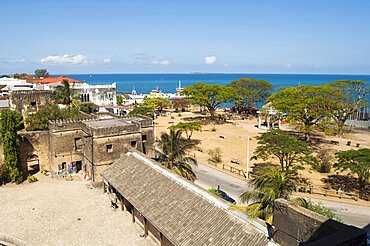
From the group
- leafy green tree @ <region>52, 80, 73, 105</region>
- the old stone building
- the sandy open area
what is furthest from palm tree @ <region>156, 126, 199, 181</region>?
leafy green tree @ <region>52, 80, 73, 105</region>

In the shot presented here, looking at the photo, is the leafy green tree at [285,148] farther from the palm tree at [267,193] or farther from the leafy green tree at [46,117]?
the leafy green tree at [46,117]

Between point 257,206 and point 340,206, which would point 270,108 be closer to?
point 340,206

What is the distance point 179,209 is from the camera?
1809cm

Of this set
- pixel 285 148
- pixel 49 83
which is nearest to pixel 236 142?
pixel 285 148

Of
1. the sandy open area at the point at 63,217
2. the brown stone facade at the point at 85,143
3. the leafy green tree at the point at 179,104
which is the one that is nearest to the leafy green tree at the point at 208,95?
the leafy green tree at the point at 179,104

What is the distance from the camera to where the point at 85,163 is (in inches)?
1297

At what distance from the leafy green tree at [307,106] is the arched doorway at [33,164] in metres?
36.0

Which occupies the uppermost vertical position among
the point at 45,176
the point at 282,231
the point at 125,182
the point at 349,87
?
the point at 349,87

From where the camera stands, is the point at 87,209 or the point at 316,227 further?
the point at 87,209

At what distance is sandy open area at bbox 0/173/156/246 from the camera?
68.9ft

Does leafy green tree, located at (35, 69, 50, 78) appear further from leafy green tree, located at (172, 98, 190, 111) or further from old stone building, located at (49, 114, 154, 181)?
old stone building, located at (49, 114, 154, 181)

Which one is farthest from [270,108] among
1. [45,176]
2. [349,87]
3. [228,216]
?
A: [228,216]

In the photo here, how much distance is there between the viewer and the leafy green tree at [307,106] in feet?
157

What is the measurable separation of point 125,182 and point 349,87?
5267 centimetres
